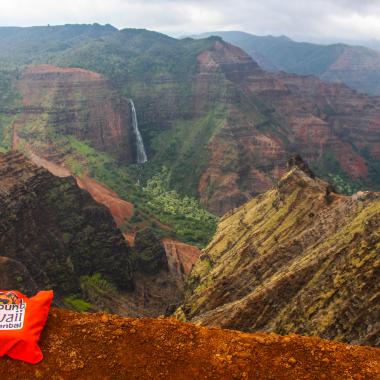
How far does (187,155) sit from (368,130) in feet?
243

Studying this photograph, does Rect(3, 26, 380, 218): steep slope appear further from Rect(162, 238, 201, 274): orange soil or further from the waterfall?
Rect(162, 238, 201, 274): orange soil

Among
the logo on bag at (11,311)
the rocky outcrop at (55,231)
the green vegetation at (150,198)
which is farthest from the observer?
the green vegetation at (150,198)

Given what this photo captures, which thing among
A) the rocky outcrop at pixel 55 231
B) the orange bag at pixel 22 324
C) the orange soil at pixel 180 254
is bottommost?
the orange soil at pixel 180 254

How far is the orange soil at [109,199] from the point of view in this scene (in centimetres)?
8231

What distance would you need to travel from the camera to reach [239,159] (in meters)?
109

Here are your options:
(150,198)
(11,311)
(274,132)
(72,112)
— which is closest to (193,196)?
(150,198)

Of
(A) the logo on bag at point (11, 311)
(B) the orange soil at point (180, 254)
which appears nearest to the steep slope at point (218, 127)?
(B) the orange soil at point (180, 254)

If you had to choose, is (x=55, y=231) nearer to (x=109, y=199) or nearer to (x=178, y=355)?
(x=178, y=355)

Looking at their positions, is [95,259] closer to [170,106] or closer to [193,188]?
[193,188]

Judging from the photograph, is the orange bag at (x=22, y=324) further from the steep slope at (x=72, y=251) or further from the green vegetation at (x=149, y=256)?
the green vegetation at (x=149, y=256)

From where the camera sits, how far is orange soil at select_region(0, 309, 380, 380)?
12.5 metres

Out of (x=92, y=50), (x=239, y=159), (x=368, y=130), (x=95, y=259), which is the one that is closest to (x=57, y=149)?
(x=239, y=159)

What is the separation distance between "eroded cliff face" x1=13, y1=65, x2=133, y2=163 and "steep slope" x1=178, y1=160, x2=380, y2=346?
70.4 meters

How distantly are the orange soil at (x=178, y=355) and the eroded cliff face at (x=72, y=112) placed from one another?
9191 cm
